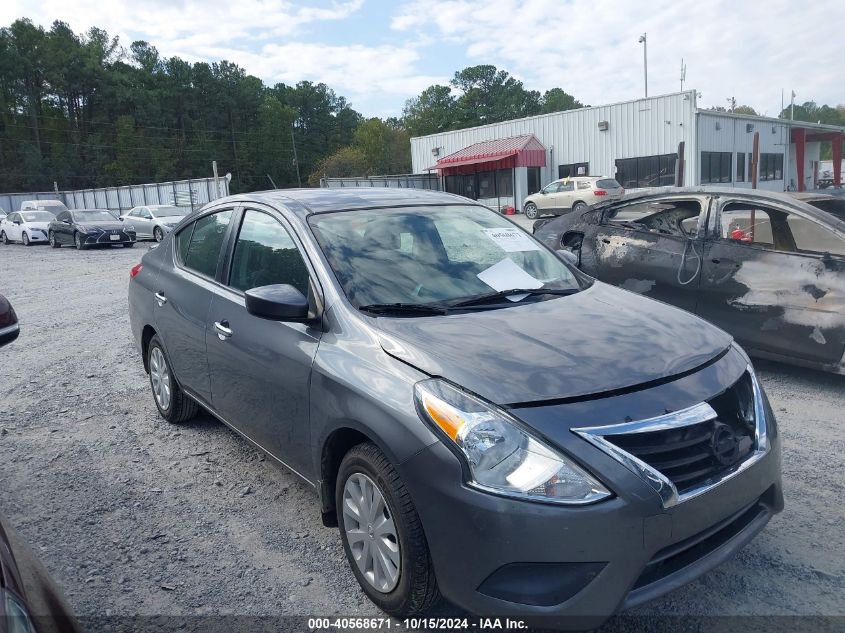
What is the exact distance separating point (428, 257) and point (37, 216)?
28141 millimetres

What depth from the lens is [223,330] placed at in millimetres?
3729

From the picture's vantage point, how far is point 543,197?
2961 cm

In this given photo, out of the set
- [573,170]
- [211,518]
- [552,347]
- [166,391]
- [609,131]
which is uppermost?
[609,131]

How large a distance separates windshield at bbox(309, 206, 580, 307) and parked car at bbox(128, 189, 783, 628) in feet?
0.04

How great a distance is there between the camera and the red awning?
36.1 metres

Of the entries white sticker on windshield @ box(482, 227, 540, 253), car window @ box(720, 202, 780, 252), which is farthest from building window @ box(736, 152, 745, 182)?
white sticker on windshield @ box(482, 227, 540, 253)

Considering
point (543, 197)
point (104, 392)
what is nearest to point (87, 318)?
point (104, 392)

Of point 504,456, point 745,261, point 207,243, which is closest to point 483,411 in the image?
point 504,456

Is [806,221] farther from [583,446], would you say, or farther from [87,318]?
[87,318]

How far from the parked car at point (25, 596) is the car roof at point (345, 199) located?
2.18m

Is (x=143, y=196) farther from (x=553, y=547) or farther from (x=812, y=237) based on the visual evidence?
(x=553, y=547)

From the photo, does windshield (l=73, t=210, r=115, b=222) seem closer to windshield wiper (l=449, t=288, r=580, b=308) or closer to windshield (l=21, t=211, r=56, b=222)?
windshield (l=21, t=211, r=56, b=222)

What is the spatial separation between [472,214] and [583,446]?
6.85 feet

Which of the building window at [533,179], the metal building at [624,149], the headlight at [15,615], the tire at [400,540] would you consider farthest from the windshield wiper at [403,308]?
the building window at [533,179]
